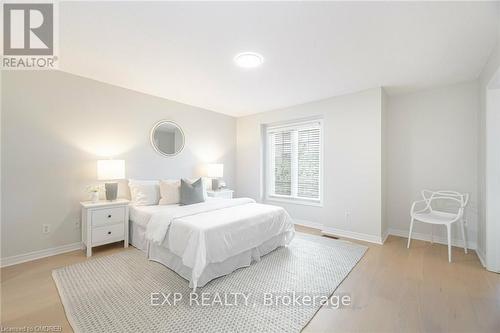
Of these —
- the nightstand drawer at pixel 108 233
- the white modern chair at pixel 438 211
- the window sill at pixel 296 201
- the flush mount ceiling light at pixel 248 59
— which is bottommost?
the nightstand drawer at pixel 108 233

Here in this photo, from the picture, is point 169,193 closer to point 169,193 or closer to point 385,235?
point 169,193

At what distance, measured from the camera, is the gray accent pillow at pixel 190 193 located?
3.28m

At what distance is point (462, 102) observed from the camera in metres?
3.18

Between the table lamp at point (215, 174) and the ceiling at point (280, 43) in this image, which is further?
the table lamp at point (215, 174)

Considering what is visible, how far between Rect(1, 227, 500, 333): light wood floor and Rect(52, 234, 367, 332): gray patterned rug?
126 mm

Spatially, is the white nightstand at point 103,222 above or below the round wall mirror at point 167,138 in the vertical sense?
A: below

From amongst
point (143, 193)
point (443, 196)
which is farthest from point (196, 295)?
point (443, 196)

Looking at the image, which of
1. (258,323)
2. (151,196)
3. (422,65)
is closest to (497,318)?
(258,323)

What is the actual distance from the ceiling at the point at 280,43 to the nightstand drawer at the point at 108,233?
7.04ft

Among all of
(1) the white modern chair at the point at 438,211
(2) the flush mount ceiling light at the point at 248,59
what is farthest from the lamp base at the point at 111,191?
(1) the white modern chair at the point at 438,211

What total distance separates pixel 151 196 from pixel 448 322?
3.61 meters

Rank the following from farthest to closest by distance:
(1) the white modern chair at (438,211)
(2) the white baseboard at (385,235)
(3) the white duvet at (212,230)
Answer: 1. (2) the white baseboard at (385,235)
2. (1) the white modern chair at (438,211)
3. (3) the white duvet at (212,230)

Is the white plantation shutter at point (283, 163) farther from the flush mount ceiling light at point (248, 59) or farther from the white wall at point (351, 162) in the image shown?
the flush mount ceiling light at point (248, 59)

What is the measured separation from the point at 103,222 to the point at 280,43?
3153mm
